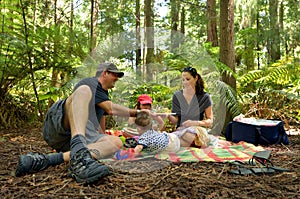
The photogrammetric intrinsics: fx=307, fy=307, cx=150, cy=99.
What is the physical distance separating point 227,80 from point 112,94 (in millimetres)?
1645

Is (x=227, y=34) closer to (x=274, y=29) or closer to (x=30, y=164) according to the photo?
(x=30, y=164)

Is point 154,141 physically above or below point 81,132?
below

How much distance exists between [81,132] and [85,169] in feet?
1.08

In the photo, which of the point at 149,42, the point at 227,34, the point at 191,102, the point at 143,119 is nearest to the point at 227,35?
the point at 227,34

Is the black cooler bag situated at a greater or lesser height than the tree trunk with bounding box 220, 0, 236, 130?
lesser

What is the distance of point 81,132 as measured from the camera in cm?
206

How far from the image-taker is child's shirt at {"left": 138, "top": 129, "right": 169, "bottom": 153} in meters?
2.53

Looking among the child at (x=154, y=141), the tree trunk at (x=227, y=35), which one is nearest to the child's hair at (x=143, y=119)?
the child at (x=154, y=141)

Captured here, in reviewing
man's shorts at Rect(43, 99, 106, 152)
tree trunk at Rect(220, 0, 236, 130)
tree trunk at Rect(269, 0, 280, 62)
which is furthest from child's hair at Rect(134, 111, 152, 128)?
tree trunk at Rect(269, 0, 280, 62)

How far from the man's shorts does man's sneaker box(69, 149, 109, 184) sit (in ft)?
1.35

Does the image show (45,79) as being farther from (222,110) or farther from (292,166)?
(292,166)

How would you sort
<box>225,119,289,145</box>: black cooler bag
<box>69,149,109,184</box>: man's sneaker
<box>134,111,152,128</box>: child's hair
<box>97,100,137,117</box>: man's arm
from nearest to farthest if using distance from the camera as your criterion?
<box>69,149,109,184</box>: man's sneaker
<box>97,100,137,117</box>: man's arm
<box>134,111,152,128</box>: child's hair
<box>225,119,289,145</box>: black cooler bag

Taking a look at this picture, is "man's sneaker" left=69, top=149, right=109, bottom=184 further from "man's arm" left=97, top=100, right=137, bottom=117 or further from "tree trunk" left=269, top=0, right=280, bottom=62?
"tree trunk" left=269, top=0, right=280, bottom=62

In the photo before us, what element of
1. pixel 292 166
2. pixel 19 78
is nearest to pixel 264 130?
pixel 292 166
